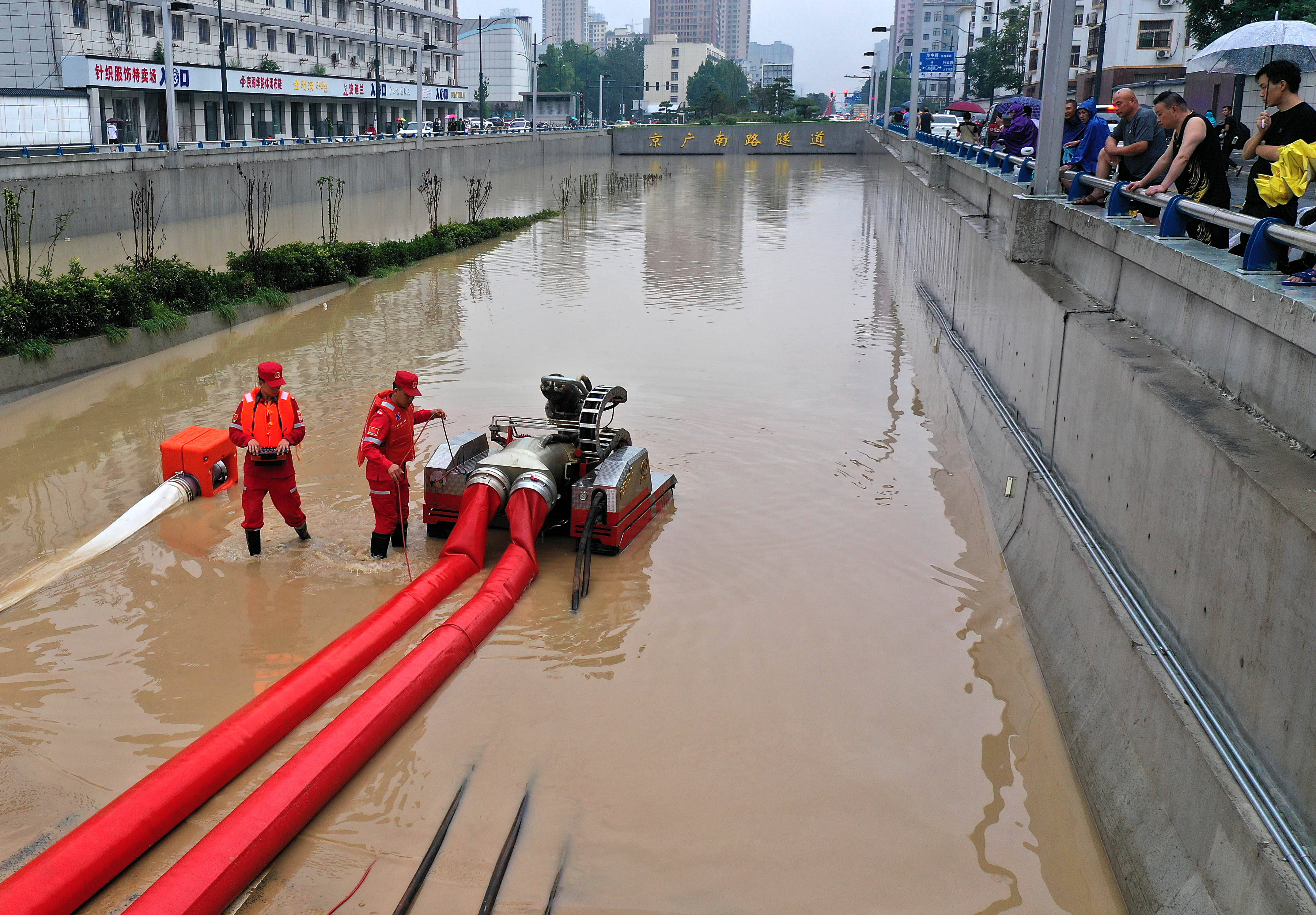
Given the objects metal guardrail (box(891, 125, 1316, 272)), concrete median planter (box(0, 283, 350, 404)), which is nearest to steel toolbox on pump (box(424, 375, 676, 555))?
metal guardrail (box(891, 125, 1316, 272))

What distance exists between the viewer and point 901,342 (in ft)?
62.9

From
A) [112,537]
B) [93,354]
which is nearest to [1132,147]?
[112,537]

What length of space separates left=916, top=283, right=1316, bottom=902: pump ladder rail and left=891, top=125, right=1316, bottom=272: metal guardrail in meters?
1.98

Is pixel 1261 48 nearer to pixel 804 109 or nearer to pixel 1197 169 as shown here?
pixel 1197 169

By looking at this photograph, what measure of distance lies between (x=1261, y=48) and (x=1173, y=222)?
2.94 metres


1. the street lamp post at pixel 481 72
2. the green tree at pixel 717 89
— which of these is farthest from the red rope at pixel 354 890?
the green tree at pixel 717 89

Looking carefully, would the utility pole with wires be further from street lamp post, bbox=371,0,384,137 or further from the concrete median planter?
street lamp post, bbox=371,0,384,137

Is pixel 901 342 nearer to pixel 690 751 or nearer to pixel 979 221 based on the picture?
pixel 979 221

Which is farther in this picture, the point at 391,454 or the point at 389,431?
the point at 391,454

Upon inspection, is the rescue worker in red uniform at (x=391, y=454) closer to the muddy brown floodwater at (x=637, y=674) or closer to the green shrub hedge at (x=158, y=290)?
the muddy brown floodwater at (x=637, y=674)

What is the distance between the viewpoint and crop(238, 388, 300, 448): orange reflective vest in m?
8.70

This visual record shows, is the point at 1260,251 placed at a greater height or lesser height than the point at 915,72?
lesser

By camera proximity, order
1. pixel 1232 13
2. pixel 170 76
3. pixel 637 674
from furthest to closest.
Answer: pixel 170 76
pixel 1232 13
pixel 637 674

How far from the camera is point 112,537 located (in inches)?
379
